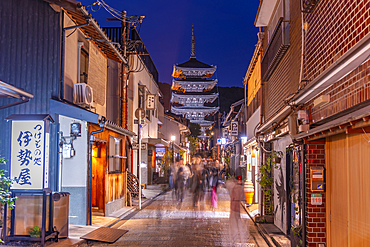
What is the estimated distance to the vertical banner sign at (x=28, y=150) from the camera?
27.3 ft

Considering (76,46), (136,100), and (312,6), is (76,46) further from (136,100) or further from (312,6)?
(136,100)

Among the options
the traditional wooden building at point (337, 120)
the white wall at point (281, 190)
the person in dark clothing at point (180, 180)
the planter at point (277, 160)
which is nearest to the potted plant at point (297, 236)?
the traditional wooden building at point (337, 120)

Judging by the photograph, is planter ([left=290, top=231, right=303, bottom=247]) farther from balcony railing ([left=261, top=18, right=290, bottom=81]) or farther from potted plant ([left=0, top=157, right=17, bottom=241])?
potted plant ([left=0, top=157, right=17, bottom=241])

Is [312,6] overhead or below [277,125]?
overhead

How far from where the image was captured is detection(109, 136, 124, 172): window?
13552 millimetres

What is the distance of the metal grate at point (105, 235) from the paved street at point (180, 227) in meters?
0.12

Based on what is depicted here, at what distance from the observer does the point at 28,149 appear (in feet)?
27.4

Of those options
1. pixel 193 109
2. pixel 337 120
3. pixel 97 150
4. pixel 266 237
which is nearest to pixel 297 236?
pixel 266 237

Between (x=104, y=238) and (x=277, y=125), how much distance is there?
19.2 feet

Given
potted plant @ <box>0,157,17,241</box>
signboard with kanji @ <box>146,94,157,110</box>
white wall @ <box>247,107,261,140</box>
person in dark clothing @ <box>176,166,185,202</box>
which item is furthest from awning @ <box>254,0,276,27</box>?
signboard with kanji @ <box>146,94,157,110</box>

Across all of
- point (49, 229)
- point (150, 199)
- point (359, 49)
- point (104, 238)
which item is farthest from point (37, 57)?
point (150, 199)

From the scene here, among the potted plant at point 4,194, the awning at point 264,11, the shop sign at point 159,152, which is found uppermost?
the awning at point 264,11

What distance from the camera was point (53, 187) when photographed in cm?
894

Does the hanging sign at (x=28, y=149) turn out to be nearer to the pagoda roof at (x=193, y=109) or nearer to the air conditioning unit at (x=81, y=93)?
the air conditioning unit at (x=81, y=93)
